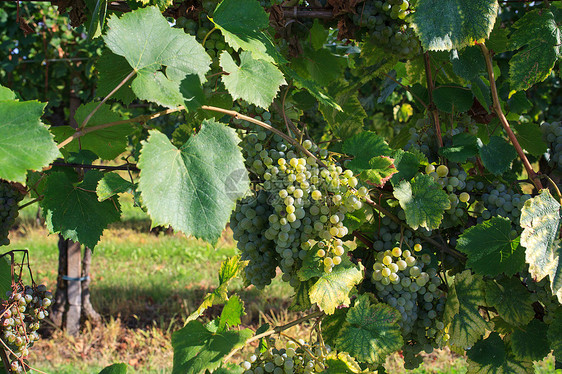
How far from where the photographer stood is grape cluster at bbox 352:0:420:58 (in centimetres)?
122

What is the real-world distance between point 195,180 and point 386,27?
730 mm

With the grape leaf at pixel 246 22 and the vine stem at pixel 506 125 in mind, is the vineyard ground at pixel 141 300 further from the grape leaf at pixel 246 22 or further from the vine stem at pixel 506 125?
the grape leaf at pixel 246 22

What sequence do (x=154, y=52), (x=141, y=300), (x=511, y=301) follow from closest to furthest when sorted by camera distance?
1. (x=154, y=52)
2. (x=511, y=301)
3. (x=141, y=300)

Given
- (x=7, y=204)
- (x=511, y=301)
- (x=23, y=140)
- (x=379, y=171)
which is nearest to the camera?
(x=23, y=140)

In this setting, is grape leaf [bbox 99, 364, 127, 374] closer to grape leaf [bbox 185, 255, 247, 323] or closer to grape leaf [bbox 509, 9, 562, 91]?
grape leaf [bbox 185, 255, 247, 323]

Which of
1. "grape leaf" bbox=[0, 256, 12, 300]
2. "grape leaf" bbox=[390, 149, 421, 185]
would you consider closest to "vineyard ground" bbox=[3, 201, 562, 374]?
"grape leaf" bbox=[0, 256, 12, 300]

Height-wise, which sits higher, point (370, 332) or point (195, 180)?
point (195, 180)

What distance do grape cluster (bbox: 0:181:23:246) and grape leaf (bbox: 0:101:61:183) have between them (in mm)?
643

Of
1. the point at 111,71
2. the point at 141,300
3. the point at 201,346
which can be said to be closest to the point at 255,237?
the point at 201,346

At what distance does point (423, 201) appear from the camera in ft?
3.42

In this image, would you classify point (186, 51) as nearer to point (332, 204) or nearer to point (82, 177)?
point (332, 204)

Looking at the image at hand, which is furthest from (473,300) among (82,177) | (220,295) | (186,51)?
(82,177)

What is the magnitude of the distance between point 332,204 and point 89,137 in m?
0.71

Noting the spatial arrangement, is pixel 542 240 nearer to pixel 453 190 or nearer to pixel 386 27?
pixel 453 190
